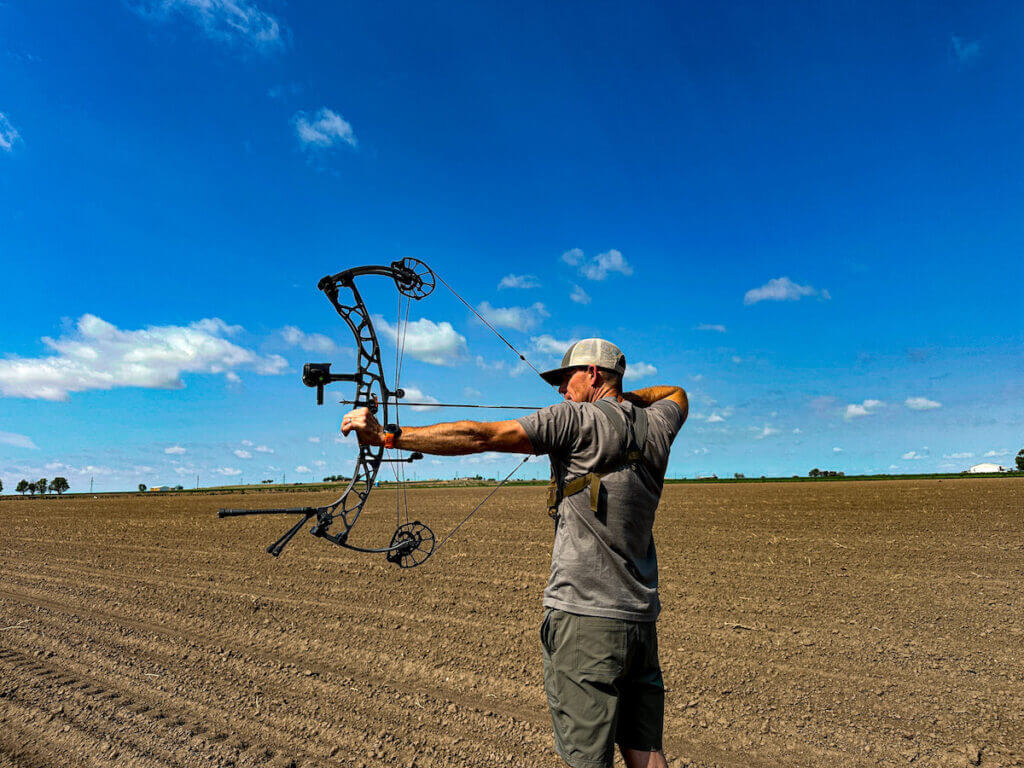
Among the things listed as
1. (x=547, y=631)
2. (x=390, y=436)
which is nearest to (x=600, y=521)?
(x=547, y=631)

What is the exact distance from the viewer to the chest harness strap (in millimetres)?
2691

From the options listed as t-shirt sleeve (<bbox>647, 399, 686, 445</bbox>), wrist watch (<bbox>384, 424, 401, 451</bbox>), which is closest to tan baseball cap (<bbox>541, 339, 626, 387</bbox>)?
t-shirt sleeve (<bbox>647, 399, 686, 445</bbox>)

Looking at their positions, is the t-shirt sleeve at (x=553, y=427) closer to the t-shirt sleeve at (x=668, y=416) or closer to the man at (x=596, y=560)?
the man at (x=596, y=560)

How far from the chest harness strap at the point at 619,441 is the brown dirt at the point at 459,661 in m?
3.21

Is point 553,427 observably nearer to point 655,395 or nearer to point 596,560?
point 596,560

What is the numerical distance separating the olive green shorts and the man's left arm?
0.88m

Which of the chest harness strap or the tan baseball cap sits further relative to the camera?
the tan baseball cap

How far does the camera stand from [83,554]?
54.7 feet

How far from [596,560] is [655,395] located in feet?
4.28

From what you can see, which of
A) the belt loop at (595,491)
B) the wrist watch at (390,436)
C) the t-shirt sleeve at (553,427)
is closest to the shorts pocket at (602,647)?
the belt loop at (595,491)

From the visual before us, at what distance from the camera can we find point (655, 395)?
11.9 feet

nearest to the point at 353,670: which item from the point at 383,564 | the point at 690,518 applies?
the point at 383,564

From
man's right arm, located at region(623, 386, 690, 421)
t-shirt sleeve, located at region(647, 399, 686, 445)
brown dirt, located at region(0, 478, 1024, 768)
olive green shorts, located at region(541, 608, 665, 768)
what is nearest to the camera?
olive green shorts, located at region(541, 608, 665, 768)

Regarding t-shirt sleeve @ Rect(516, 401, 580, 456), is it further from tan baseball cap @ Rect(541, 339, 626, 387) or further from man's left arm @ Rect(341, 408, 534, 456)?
tan baseball cap @ Rect(541, 339, 626, 387)
